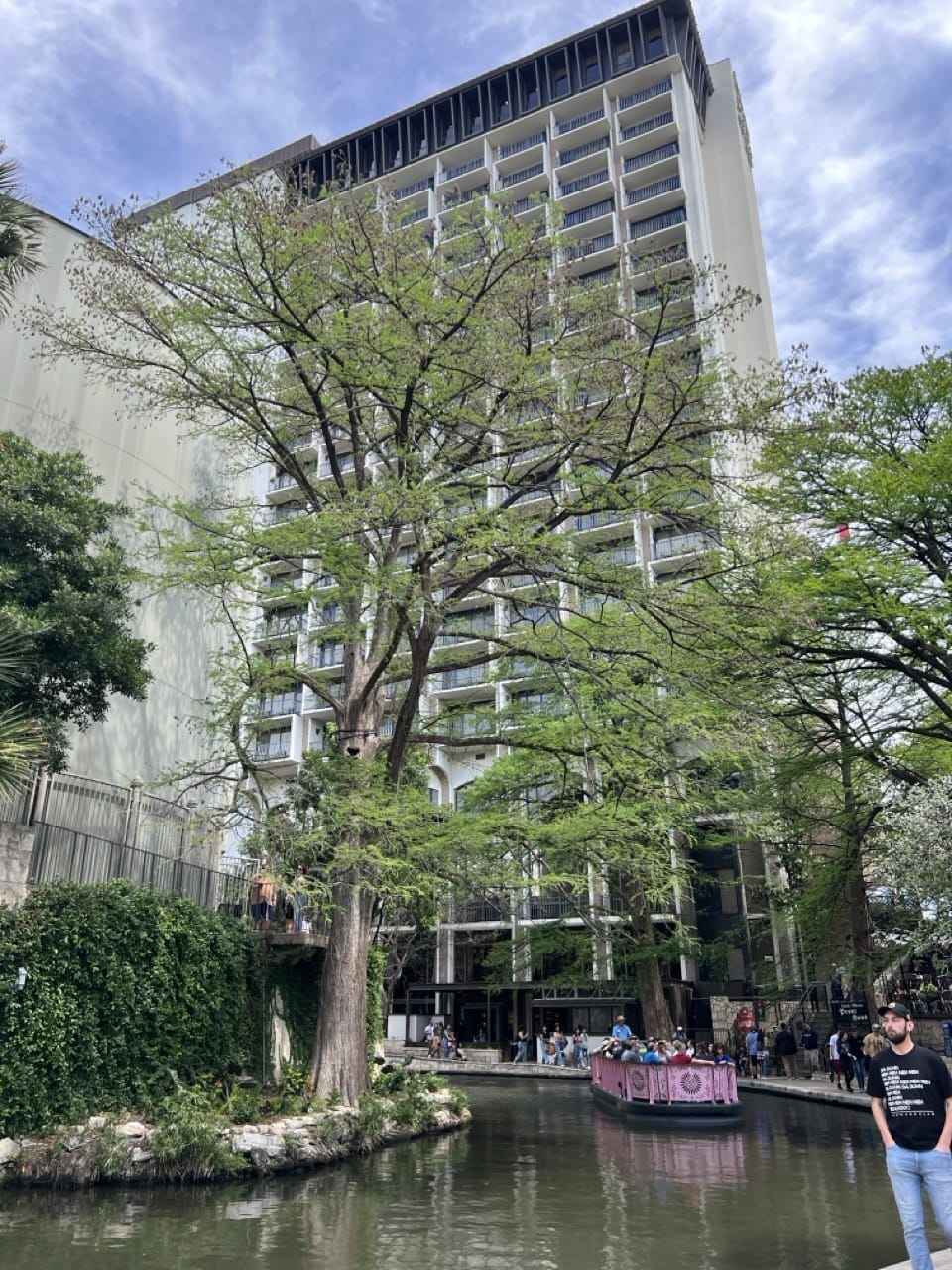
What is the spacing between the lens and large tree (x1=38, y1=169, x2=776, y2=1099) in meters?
13.3

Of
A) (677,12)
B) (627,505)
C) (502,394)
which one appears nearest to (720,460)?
(627,505)

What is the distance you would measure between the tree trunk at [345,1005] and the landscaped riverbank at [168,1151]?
1105mm

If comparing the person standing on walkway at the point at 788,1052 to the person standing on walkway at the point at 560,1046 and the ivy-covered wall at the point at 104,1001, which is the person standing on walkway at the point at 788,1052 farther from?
the ivy-covered wall at the point at 104,1001

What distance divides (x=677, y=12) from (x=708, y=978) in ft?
187

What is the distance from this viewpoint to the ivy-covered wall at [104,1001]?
36.5ft

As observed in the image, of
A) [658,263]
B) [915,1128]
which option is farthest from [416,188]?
[915,1128]

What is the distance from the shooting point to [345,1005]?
14953mm

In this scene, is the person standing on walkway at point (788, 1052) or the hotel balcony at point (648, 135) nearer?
the person standing on walkway at point (788, 1052)

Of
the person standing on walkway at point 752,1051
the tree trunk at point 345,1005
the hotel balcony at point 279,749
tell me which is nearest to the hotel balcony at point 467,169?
the hotel balcony at point 279,749

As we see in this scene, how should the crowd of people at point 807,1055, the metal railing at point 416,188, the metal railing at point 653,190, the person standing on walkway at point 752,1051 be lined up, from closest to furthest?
the crowd of people at point 807,1055 < the person standing on walkway at point 752,1051 < the metal railing at point 653,190 < the metal railing at point 416,188

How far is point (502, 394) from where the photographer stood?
1511 cm

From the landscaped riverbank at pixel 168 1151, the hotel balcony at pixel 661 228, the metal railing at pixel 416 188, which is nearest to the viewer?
the landscaped riverbank at pixel 168 1151

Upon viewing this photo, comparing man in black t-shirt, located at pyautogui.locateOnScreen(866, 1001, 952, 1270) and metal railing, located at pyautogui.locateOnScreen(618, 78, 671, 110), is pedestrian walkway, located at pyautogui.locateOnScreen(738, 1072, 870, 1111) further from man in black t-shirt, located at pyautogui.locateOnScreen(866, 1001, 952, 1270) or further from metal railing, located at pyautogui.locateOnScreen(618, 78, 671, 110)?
metal railing, located at pyautogui.locateOnScreen(618, 78, 671, 110)

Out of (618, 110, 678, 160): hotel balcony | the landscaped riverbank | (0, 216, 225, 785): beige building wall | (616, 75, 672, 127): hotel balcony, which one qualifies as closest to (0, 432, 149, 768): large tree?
(0, 216, 225, 785): beige building wall
